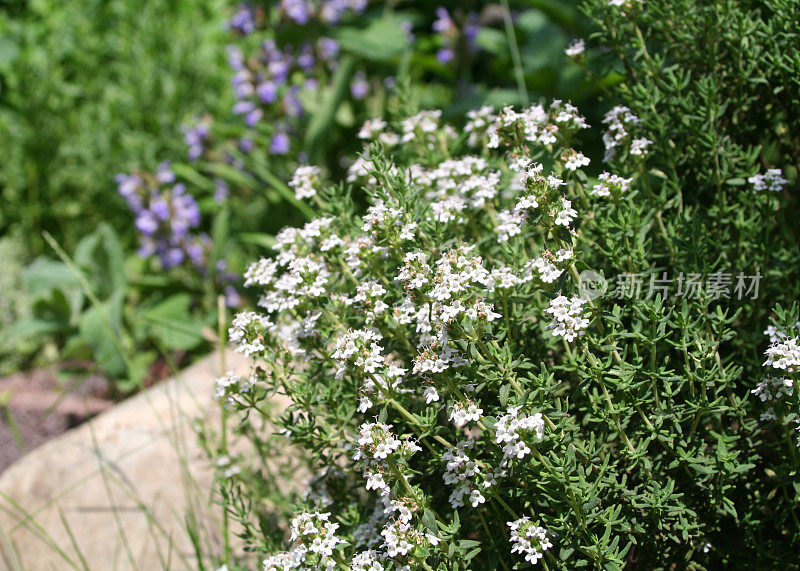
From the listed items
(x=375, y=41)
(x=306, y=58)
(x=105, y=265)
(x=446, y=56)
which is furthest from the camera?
(x=446, y=56)

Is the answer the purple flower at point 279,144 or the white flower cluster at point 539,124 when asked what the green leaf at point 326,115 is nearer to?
the purple flower at point 279,144

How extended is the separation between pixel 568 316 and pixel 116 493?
78.9 inches

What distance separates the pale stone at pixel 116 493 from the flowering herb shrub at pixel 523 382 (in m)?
0.90

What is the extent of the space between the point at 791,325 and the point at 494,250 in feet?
2.46

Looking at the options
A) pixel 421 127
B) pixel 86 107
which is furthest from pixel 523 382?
pixel 86 107

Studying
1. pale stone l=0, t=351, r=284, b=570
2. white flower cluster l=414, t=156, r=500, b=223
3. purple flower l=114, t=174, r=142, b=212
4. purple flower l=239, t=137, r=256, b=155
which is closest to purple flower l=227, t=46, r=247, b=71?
purple flower l=239, t=137, r=256, b=155

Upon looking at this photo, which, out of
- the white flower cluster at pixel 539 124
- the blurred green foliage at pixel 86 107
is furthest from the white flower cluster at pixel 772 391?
the blurred green foliage at pixel 86 107

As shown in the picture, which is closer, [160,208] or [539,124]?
[539,124]

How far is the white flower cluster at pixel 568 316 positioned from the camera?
145 cm

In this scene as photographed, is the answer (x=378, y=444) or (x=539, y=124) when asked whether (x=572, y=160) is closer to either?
(x=539, y=124)

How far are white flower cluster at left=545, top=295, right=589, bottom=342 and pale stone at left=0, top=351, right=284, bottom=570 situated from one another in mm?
1439

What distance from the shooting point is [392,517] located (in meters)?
1.50

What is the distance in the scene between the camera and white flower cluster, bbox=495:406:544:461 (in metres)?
1.40

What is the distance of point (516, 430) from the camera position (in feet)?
4.65
